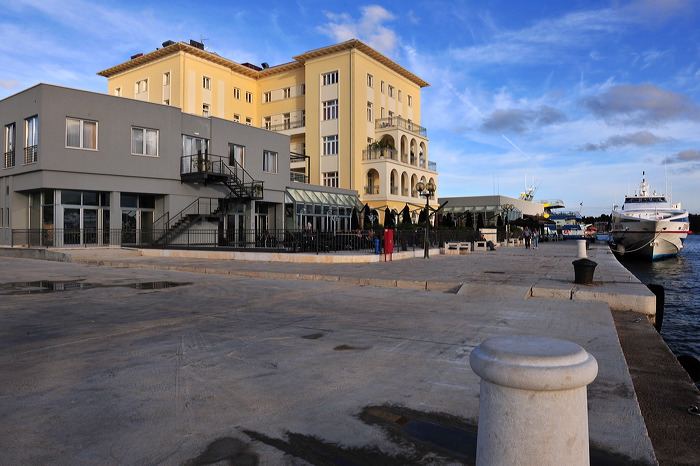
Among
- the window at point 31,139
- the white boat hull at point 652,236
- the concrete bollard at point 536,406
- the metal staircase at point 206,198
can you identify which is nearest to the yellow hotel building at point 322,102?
the metal staircase at point 206,198

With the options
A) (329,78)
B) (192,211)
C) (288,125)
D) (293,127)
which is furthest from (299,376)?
(288,125)

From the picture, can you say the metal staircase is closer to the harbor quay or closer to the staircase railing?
the staircase railing

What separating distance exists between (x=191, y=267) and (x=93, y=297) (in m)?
6.71

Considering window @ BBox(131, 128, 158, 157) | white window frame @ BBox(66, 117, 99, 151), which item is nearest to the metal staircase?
window @ BBox(131, 128, 158, 157)

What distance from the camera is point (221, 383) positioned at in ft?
15.3

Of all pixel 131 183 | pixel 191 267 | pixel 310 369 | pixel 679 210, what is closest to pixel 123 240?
pixel 131 183

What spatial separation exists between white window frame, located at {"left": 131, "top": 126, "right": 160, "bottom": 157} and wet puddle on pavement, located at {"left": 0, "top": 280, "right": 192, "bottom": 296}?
16986 mm

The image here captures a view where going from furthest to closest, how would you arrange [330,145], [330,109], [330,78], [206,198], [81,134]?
[330,145], [330,109], [330,78], [206,198], [81,134]

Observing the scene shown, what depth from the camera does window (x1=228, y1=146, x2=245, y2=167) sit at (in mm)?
33812

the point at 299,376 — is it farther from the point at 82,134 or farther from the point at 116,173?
the point at 82,134

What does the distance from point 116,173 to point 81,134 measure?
277cm

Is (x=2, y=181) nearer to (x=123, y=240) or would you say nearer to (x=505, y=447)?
(x=123, y=240)

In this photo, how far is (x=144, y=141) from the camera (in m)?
29.0

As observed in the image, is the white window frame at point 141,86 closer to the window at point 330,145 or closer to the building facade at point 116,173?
the window at point 330,145
